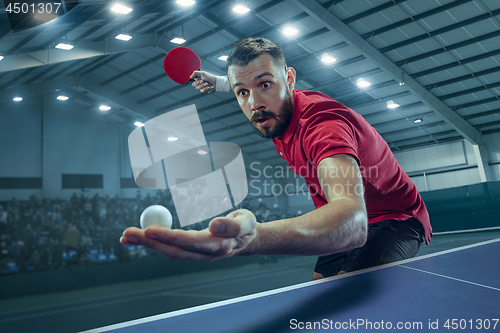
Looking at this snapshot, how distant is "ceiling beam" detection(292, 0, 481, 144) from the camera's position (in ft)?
36.6

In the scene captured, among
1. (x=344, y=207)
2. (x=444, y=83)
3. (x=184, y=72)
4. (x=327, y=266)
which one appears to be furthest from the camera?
(x=444, y=83)

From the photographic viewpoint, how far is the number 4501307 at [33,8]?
8.86 metres

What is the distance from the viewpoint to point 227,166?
28.1 meters

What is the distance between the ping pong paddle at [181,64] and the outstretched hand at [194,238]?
2.37 meters

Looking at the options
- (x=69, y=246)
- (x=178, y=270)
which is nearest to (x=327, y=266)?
(x=178, y=270)

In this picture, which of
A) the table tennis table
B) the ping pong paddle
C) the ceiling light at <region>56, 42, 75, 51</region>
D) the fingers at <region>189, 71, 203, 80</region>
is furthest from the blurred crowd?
the table tennis table

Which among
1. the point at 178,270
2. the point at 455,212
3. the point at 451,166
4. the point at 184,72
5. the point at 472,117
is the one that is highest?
the point at 472,117

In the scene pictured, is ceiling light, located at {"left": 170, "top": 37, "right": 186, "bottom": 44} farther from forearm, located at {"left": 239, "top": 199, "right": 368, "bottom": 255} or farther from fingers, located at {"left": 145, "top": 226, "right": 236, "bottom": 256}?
fingers, located at {"left": 145, "top": 226, "right": 236, "bottom": 256}

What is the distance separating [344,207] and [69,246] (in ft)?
34.8

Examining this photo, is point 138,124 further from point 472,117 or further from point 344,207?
point 344,207

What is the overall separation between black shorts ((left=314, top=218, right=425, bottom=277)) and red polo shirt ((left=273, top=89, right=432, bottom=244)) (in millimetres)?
47

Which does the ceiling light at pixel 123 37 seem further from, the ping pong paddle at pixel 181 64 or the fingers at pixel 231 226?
the fingers at pixel 231 226

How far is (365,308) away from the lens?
3.47ft

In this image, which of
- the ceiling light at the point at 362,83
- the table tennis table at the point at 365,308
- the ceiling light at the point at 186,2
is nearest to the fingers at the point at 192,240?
the table tennis table at the point at 365,308
